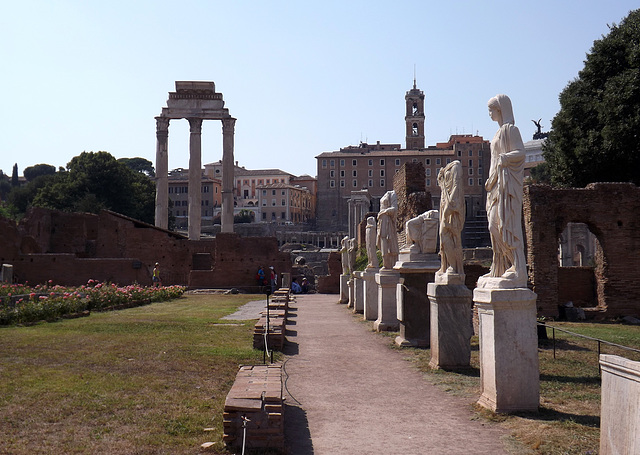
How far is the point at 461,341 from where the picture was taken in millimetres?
8688

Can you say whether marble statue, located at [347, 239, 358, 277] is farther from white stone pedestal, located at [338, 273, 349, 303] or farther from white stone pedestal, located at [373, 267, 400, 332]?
white stone pedestal, located at [373, 267, 400, 332]

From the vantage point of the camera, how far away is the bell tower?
12162 cm

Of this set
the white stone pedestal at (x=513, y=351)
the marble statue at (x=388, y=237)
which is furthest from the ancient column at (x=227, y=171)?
the white stone pedestal at (x=513, y=351)

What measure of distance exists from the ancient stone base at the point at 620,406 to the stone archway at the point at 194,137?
1699 inches

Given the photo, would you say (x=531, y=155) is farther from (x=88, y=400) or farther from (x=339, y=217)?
(x=88, y=400)

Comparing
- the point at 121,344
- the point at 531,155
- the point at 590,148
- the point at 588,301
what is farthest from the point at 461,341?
the point at 531,155

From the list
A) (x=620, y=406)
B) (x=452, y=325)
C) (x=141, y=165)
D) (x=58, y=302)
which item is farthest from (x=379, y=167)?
(x=620, y=406)

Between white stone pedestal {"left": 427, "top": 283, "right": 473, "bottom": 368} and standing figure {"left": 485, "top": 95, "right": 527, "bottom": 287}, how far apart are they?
6.31 ft

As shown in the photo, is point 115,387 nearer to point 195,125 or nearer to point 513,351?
point 513,351

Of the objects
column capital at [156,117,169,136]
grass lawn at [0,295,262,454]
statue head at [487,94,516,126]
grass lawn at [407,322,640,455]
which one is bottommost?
grass lawn at [407,322,640,455]

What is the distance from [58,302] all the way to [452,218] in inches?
432

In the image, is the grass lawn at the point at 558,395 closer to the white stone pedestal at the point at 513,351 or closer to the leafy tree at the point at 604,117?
the white stone pedestal at the point at 513,351

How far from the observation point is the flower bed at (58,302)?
1437 cm

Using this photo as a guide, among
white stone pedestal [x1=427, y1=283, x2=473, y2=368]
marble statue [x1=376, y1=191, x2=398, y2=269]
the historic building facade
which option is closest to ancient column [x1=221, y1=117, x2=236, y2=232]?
marble statue [x1=376, y1=191, x2=398, y2=269]
